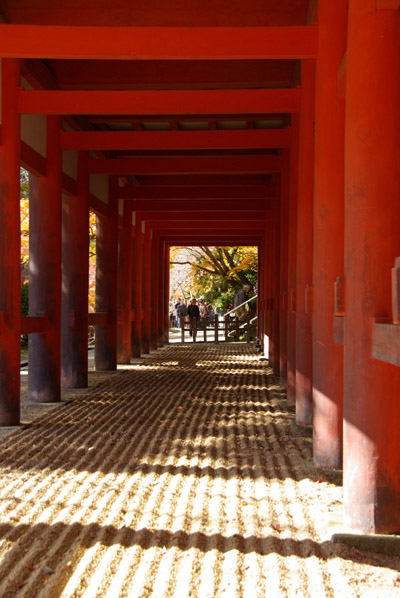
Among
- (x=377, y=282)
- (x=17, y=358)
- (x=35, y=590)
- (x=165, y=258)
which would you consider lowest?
(x=35, y=590)

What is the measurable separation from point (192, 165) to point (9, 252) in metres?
5.10

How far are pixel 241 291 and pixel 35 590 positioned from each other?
24.8m

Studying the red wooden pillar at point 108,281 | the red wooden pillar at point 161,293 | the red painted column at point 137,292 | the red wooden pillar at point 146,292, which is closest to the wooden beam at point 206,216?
the red painted column at point 137,292

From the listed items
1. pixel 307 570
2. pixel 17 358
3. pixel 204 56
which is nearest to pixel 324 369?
pixel 307 570

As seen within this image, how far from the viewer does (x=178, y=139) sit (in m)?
9.49

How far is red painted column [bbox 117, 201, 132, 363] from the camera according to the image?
15.7 metres

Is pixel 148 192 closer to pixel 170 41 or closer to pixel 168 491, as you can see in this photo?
pixel 170 41

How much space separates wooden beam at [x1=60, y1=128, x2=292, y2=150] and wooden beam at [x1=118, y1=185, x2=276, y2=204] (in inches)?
175

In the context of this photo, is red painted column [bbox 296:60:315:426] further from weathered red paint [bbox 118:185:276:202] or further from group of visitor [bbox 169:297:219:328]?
group of visitor [bbox 169:297:219:328]

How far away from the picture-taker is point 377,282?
3912mm

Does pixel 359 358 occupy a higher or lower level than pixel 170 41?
lower

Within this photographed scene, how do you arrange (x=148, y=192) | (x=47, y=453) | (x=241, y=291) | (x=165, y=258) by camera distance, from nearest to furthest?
(x=47, y=453) → (x=148, y=192) → (x=165, y=258) → (x=241, y=291)

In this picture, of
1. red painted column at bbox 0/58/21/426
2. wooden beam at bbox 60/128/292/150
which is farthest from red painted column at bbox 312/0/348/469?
wooden beam at bbox 60/128/292/150

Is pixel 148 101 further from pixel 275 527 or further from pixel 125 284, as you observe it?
pixel 125 284
